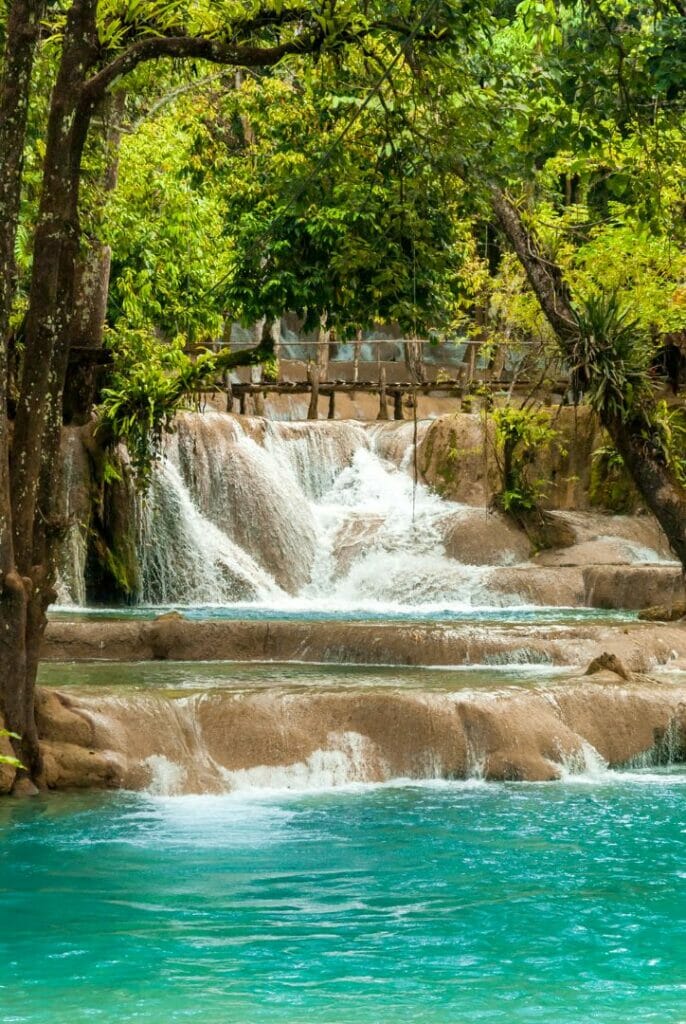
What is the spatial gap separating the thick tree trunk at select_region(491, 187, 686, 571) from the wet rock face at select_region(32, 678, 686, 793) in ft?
17.2

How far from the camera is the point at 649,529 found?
23062 mm

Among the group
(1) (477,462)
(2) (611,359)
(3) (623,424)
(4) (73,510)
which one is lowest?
(4) (73,510)

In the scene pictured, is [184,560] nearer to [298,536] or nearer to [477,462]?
[298,536]

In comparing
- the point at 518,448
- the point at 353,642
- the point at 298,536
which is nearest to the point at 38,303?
the point at 353,642

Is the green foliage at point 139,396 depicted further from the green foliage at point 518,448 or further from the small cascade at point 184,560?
the green foliage at point 518,448

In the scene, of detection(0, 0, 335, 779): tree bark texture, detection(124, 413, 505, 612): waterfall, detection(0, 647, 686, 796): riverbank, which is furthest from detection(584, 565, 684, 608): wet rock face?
detection(0, 0, 335, 779): tree bark texture

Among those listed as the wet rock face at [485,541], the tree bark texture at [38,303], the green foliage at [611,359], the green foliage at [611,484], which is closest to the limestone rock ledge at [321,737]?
the tree bark texture at [38,303]

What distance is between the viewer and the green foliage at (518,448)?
22203 millimetres

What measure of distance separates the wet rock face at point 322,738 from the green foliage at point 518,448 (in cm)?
1201

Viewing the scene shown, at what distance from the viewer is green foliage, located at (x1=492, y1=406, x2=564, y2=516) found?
22203mm

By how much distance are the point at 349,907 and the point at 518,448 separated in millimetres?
17019

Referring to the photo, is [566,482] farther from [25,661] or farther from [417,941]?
[417,941]

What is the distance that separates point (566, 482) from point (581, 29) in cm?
1628

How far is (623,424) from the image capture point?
1583 cm
